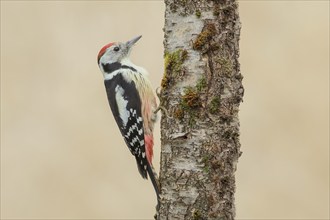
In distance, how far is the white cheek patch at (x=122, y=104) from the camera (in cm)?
446

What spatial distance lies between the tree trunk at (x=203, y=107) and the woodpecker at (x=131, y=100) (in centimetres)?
116

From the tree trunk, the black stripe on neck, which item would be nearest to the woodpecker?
the black stripe on neck

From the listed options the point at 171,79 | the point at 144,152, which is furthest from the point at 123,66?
the point at 171,79

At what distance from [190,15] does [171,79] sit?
32cm

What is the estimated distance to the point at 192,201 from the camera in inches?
114

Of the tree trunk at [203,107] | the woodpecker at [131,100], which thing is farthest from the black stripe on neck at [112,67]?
the tree trunk at [203,107]

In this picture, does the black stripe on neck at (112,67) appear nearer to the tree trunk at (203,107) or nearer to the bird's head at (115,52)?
the bird's head at (115,52)

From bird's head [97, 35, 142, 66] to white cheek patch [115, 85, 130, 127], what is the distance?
306 mm

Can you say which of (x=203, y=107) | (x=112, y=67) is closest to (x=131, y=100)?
(x=112, y=67)

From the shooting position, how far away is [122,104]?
14.7 feet

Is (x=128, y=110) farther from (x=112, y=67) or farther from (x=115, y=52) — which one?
(x=115, y=52)

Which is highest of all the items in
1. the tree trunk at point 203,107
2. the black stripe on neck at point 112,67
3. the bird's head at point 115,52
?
the bird's head at point 115,52

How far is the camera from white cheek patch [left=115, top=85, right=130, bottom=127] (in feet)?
14.6

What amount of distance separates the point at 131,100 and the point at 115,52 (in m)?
0.48
